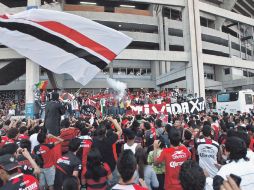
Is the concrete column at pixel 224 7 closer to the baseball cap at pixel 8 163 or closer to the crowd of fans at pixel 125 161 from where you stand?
the crowd of fans at pixel 125 161

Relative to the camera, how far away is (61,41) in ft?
23.2

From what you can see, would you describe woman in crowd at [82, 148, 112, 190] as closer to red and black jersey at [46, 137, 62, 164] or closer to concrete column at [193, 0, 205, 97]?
red and black jersey at [46, 137, 62, 164]

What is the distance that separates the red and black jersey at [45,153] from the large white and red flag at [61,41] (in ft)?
6.23

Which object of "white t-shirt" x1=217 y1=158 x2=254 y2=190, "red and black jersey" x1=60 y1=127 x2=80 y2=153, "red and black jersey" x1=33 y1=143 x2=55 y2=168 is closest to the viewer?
"white t-shirt" x1=217 y1=158 x2=254 y2=190

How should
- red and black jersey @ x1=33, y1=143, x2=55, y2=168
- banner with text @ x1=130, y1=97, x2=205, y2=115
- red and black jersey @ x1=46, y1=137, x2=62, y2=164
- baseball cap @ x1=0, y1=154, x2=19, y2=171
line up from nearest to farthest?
baseball cap @ x1=0, y1=154, x2=19, y2=171, red and black jersey @ x1=33, y1=143, x2=55, y2=168, red and black jersey @ x1=46, y1=137, x2=62, y2=164, banner with text @ x1=130, y1=97, x2=205, y2=115

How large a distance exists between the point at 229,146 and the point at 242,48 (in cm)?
4596

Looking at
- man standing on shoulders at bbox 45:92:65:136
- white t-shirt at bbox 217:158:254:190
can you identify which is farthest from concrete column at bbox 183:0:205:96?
white t-shirt at bbox 217:158:254:190

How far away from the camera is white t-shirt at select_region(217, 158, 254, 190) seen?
9.46ft

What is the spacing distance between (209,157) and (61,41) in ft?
14.6

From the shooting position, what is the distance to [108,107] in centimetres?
1977

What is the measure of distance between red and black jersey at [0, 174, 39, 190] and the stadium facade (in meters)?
23.6

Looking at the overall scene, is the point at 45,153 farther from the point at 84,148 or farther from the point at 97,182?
the point at 97,182

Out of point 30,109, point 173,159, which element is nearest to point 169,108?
point 173,159

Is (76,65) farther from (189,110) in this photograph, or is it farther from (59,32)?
(189,110)
